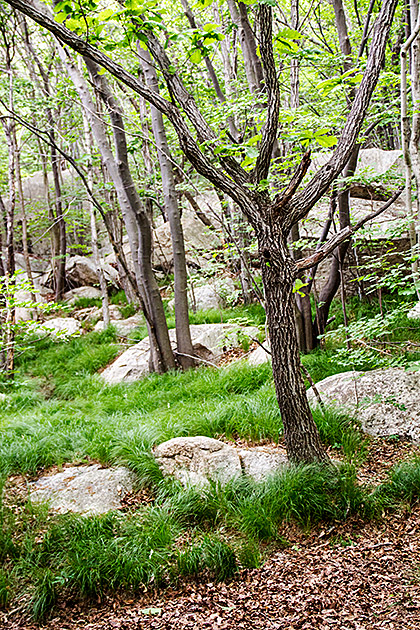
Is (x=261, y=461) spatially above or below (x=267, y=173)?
below

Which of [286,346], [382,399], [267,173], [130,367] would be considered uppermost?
[267,173]

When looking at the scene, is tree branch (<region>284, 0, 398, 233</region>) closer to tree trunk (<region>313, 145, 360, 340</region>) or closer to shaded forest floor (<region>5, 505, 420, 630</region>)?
shaded forest floor (<region>5, 505, 420, 630</region>)

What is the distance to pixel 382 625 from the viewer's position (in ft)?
7.02

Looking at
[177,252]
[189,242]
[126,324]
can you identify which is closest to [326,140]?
[177,252]

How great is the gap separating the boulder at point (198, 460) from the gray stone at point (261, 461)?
0.07 metres

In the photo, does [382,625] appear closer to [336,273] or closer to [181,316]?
[336,273]

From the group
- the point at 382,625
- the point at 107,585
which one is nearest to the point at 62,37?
the point at 107,585

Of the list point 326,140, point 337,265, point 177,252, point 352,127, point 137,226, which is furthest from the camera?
point 177,252

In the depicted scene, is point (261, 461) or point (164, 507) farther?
point (261, 461)

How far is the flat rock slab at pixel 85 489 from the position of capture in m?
3.30

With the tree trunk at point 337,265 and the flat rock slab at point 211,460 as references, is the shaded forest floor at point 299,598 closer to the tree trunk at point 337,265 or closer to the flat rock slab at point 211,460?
the flat rock slab at point 211,460

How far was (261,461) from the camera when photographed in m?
3.61

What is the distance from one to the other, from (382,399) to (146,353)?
412cm

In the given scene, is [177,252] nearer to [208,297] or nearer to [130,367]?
[130,367]
